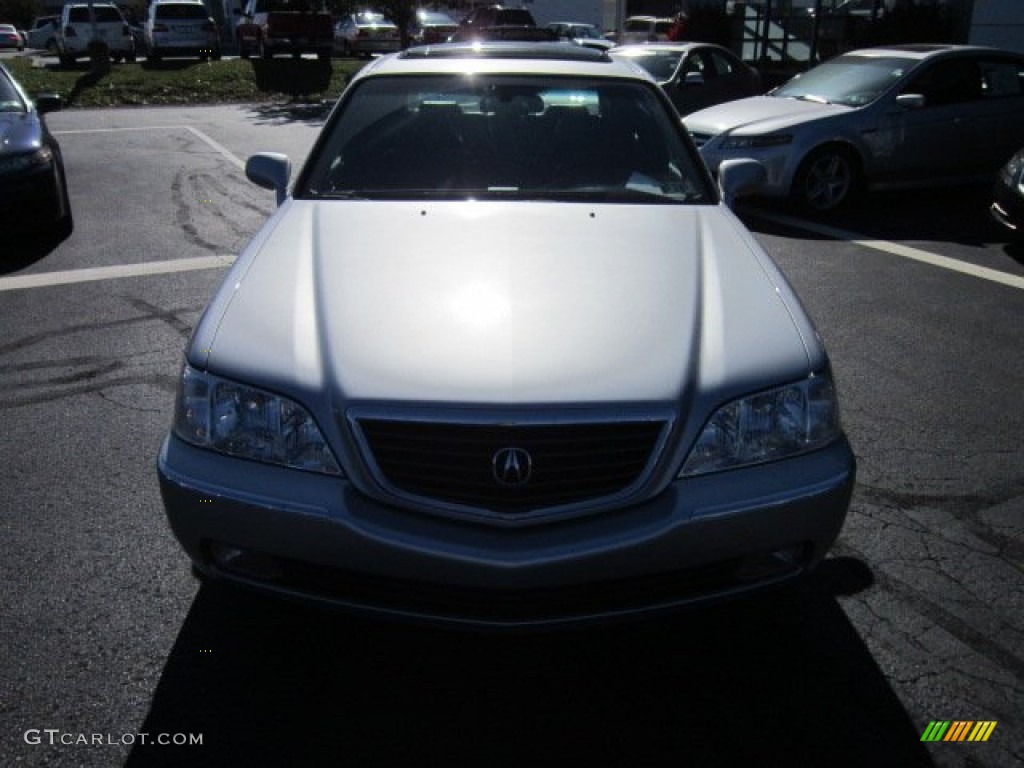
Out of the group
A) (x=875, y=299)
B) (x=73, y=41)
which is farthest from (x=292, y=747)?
(x=73, y=41)

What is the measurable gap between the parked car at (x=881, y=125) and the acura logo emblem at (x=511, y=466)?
24.0ft

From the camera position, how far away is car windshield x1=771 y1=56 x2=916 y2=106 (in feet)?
31.8

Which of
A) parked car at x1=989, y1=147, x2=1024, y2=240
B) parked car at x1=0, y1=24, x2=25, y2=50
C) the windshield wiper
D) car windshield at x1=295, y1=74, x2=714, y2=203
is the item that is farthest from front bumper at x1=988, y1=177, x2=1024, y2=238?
parked car at x1=0, y1=24, x2=25, y2=50

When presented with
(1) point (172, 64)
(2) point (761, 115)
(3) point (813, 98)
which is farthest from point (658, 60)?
(1) point (172, 64)

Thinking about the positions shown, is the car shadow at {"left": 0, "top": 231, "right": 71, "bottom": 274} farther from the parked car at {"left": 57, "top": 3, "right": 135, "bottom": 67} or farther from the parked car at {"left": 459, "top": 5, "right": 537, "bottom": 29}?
the parked car at {"left": 57, "top": 3, "right": 135, "bottom": 67}

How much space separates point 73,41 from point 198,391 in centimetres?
2889

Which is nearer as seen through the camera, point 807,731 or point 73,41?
point 807,731

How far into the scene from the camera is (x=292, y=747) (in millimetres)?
2488

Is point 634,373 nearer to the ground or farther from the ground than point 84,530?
farther from the ground

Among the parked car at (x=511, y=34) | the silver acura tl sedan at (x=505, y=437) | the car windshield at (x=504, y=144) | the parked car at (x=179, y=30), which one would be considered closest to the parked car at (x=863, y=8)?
the parked car at (x=511, y=34)

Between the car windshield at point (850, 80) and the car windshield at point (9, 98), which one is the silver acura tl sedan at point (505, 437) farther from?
the car windshield at point (850, 80)

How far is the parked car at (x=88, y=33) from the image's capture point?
27.4m

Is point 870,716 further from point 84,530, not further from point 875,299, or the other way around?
point 875,299

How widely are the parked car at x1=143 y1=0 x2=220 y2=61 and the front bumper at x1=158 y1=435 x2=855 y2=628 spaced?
2673 centimetres
